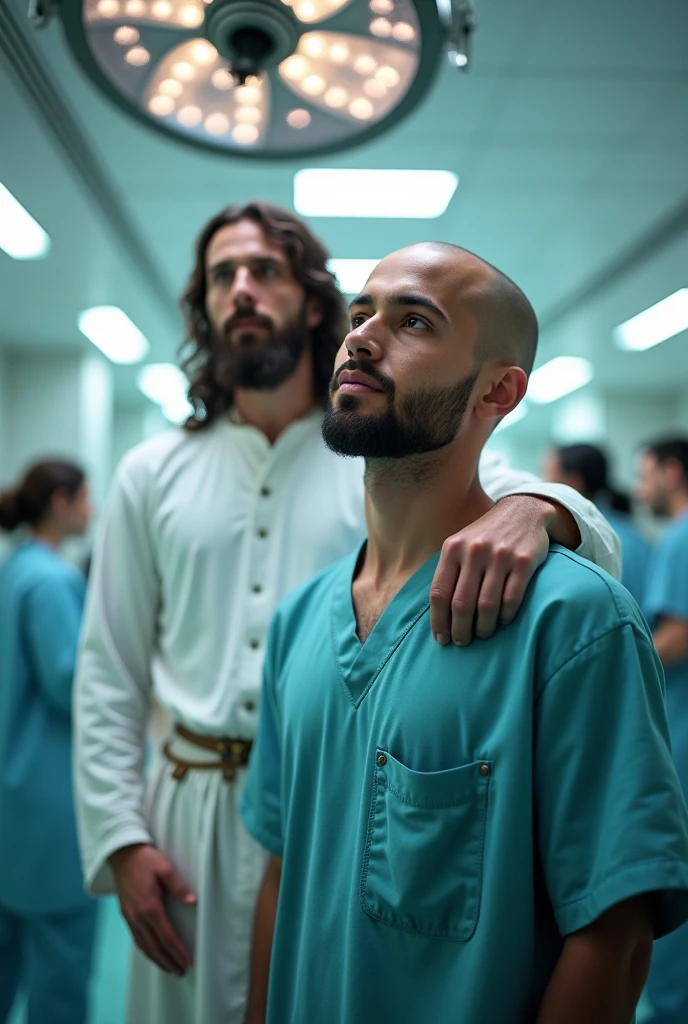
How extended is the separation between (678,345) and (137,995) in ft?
17.7

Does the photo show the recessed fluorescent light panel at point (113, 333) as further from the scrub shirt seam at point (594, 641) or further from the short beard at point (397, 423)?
the scrub shirt seam at point (594, 641)

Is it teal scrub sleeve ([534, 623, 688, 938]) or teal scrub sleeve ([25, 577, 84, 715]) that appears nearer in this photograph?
teal scrub sleeve ([534, 623, 688, 938])

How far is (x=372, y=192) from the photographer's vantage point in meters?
3.38

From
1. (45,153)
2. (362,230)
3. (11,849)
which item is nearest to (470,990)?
(11,849)

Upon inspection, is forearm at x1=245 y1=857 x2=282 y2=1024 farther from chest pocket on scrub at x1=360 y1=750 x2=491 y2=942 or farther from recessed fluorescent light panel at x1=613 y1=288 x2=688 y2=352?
recessed fluorescent light panel at x1=613 y1=288 x2=688 y2=352

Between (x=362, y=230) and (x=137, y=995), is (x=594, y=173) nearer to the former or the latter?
(x=362, y=230)

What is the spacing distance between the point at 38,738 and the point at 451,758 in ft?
6.66

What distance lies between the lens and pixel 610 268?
4.34 meters

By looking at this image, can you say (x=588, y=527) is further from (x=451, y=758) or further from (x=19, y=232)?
(x=19, y=232)

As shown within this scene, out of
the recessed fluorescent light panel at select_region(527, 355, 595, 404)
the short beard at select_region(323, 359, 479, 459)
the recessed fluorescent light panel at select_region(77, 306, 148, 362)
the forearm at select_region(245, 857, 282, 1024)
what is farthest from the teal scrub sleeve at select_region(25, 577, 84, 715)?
the recessed fluorescent light panel at select_region(527, 355, 595, 404)

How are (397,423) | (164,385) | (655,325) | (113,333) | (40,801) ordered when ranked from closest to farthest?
(397,423) < (40,801) < (655,325) < (113,333) < (164,385)

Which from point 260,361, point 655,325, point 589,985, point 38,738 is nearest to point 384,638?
point 589,985

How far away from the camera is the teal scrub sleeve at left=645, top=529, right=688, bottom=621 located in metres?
2.82

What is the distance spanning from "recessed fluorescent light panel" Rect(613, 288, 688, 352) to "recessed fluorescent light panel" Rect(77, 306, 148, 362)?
326cm
